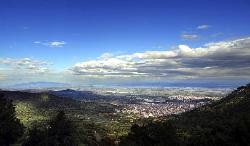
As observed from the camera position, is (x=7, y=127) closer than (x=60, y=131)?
No

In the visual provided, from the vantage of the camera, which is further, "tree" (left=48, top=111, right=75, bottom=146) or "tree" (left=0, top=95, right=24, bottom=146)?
"tree" (left=0, top=95, right=24, bottom=146)

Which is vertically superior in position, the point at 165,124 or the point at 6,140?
the point at 165,124

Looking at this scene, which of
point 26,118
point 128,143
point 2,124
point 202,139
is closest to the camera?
point 202,139

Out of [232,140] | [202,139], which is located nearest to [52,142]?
[202,139]

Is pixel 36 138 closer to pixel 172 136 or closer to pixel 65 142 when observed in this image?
pixel 65 142

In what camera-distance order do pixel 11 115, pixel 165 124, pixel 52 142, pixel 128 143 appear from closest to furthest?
pixel 128 143 < pixel 165 124 < pixel 52 142 < pixel 11 115

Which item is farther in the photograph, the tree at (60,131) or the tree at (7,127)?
the tree at (7,127)

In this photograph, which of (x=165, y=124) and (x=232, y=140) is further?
(x=165, y=124)

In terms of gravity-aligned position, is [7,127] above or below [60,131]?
above

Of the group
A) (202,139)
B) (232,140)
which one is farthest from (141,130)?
(232,140)
